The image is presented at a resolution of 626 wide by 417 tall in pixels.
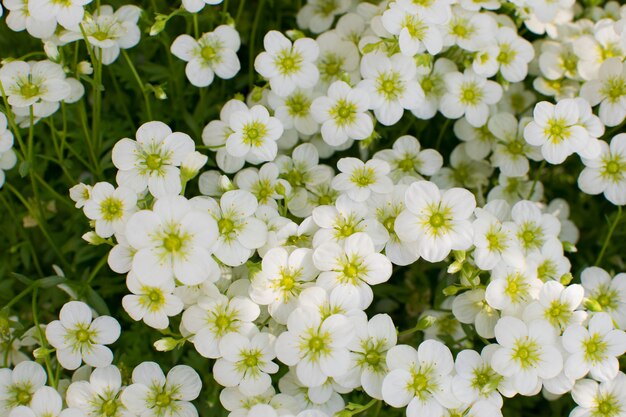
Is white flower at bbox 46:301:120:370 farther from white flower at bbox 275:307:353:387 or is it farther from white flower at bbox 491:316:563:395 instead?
white flower at bbox 491:316:563:395

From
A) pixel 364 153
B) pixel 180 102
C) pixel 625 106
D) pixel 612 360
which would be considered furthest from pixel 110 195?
pixel 625 106

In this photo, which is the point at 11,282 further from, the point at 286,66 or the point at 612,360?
the point at 612,360

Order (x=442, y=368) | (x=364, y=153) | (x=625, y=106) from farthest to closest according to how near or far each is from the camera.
Result: (x=364, y=153) < (x=625, y=106) < (x=442, y=368)

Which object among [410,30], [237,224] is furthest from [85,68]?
[410,30]

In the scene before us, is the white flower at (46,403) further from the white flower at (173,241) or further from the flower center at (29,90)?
the flower center at (29,90)

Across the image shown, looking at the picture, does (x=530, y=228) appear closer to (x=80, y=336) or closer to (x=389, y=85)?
(x=389, y=85)
